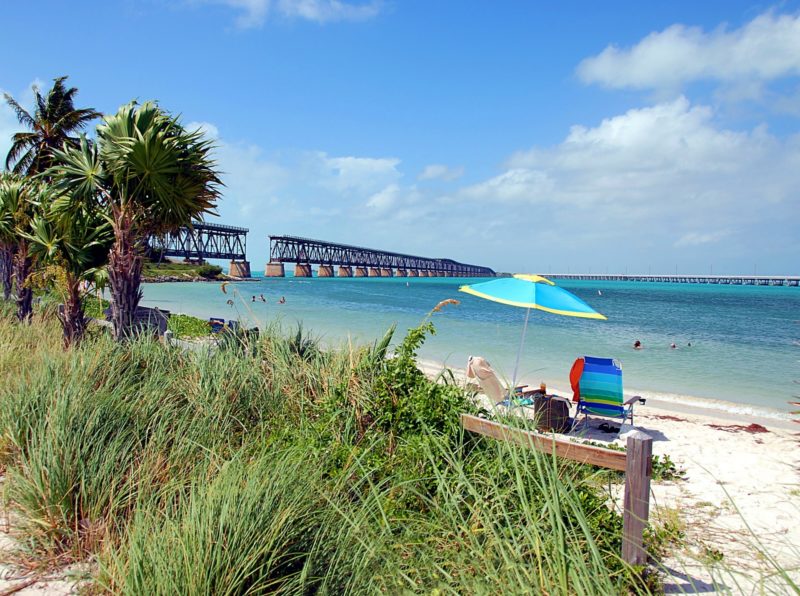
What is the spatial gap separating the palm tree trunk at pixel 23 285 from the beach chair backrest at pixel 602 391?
11071 millimetres

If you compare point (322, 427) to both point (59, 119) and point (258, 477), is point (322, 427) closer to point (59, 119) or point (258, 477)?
point (258, 477)

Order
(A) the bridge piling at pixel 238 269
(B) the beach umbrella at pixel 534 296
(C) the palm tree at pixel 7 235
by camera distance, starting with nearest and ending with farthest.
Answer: (B) the beach umbrella at pixel 534 296 < (C) the palm tree at pixel 7 235 < (A) the bridge piling at pixel 238 269

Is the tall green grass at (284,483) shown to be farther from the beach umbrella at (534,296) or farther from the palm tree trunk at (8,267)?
the palm tree trunk at (8,267)

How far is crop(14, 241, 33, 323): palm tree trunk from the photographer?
11367 millimetres

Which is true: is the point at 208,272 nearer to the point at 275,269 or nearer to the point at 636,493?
the point at 275,269

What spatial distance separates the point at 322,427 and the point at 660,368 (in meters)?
15.4

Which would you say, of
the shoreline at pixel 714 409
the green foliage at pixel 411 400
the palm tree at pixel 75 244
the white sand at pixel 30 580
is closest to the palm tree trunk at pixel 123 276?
the palm tree at pixel 75 244

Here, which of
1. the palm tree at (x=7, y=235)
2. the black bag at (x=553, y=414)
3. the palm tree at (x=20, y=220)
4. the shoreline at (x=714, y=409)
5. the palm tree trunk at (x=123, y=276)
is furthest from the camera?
the palm tree at (x=7, y=235)

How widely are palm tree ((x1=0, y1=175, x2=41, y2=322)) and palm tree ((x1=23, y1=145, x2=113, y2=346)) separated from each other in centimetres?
356

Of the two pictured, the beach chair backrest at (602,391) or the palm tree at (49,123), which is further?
the palm tree at (49,123)

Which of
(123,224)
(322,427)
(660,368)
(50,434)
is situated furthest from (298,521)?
(660,368)

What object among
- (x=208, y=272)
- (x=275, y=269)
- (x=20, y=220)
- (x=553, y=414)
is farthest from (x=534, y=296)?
(x=275, y=269)

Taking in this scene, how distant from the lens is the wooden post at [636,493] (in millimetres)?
2455

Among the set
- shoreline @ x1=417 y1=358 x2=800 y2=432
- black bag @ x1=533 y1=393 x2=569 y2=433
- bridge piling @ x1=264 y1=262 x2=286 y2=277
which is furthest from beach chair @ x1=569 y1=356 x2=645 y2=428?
bridge piling @ x1=264 y1=262 x2=286 y2=277
